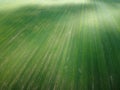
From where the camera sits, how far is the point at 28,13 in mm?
11461

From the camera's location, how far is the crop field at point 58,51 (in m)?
5.21

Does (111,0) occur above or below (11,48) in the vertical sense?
below

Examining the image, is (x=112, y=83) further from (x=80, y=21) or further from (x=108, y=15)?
(x=108, y=15)

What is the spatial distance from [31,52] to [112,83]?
3.18 metres

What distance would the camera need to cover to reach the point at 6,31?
27.8ft

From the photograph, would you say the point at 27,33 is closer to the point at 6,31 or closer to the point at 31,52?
the point at 6,31

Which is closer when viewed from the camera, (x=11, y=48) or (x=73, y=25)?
(x=11, y=48)

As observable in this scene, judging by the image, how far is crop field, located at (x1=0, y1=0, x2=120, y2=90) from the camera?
5207 millimetres

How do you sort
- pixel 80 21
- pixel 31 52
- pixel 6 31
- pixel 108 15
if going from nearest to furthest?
pixel 31 52 < pixel 6 31 < pixel 80 21 < pixel 108 15

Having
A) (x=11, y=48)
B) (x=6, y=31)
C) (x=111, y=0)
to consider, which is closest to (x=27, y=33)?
(x=6, y=31)

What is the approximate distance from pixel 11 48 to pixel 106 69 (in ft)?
12.1

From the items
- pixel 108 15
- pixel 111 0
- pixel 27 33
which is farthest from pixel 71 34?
pixel 111 0

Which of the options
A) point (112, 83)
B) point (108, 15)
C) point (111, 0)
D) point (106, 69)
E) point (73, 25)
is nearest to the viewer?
point (112, 83)

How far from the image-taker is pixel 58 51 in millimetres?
6918
